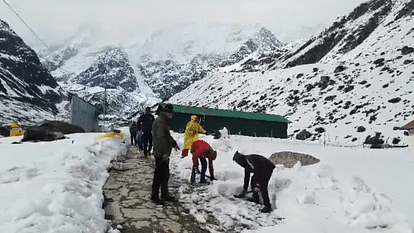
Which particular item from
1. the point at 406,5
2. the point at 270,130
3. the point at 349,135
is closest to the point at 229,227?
the point at 349,135

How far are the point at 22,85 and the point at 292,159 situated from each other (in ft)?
529

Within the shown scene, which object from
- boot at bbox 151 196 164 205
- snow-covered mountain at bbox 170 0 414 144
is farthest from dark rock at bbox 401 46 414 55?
boot at bbox 151 196 164 205

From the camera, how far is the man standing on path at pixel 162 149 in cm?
553

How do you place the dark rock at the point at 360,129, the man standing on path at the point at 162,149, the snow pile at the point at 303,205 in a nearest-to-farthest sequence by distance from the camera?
the snow pile at the point at 303,205, the man standing on path at the point at 162,149, the dark rock at the point at 360,129

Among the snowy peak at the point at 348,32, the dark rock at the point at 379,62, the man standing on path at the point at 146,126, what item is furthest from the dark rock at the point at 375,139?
the snowy peak at the point at 348,32

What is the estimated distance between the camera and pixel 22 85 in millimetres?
139375

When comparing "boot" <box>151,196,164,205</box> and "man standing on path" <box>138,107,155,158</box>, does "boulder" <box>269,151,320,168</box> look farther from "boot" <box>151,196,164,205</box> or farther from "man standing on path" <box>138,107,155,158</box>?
A: "man standing on path" <box>138,107,155,158</box>

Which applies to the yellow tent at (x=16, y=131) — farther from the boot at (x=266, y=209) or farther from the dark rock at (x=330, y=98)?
the dark rock at (x=330, y=98)

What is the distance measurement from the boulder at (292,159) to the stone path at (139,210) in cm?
324

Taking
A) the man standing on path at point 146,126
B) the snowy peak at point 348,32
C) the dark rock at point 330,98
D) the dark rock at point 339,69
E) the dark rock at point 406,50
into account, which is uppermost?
the snowy peak at point 348,32

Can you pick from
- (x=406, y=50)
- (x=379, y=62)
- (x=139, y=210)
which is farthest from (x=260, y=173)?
(x=406, y=50)

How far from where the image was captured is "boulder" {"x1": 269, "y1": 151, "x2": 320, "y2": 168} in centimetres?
796

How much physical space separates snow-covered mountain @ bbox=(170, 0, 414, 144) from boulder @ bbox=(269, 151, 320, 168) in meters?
20.2

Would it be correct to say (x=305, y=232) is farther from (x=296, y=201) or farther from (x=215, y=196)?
(x=215, y=196)
